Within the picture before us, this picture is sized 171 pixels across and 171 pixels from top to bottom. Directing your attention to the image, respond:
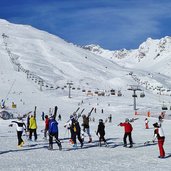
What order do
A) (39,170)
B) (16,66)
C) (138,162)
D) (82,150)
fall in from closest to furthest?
(39,170)
(138,162)
(82,150)
(16,66)

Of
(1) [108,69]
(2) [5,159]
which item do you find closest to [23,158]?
(2) [5,159]

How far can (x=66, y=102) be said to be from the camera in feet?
247

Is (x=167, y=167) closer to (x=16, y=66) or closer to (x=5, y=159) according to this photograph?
(x=5, y=159)

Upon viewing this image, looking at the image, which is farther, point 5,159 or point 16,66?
point 16,66

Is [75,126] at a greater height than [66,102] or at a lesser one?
lesser

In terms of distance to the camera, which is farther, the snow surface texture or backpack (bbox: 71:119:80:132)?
backpack (bbox: 71:119:80:132)

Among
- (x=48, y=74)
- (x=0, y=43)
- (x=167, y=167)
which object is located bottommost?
(x=167, y=167)

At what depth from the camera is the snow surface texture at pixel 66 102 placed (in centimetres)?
1587

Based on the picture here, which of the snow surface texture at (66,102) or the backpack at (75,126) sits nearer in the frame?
the snow surface texture at (66,102)

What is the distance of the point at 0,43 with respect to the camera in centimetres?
16912

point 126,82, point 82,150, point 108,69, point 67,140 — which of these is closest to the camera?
point 82,150

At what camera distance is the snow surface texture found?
1587 cm

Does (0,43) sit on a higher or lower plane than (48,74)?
higher

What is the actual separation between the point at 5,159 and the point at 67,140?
7.82m
